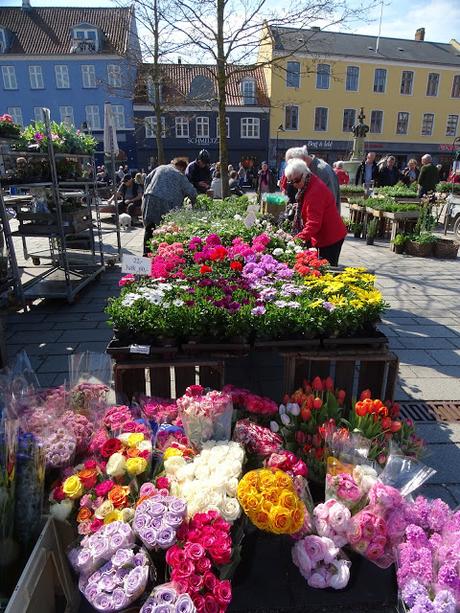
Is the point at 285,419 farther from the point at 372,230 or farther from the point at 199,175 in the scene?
the point at 199,175

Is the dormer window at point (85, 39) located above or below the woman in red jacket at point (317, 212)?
above

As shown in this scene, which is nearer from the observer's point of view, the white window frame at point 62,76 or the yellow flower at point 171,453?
the yellow flower at point 171,453

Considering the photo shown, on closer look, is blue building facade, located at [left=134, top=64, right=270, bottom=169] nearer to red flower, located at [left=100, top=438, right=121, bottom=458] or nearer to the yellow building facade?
the yellow building facade

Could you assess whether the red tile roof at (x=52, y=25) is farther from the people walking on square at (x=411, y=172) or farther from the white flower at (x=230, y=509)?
the white flower at (x=230, y=509)

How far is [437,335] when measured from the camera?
477 centimetres

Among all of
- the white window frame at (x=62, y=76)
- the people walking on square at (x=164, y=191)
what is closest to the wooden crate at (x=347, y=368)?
the people walking on square at (x=164, y=191)

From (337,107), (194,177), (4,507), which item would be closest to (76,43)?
(337,107)

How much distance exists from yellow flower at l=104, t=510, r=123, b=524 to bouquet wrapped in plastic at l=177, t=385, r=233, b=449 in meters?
0.50

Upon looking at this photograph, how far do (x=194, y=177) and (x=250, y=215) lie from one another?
433 centimetres

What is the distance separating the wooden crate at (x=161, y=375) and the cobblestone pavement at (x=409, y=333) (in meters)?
1.37

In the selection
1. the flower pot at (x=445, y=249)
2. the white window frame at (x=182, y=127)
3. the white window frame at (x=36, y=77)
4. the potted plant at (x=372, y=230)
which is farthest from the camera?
the white window frame at (x=182, y=127)

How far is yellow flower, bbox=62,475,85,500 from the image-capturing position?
1650mm

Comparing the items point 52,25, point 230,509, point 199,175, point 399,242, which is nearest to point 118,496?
point 230,509

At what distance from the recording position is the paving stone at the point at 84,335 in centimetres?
465
